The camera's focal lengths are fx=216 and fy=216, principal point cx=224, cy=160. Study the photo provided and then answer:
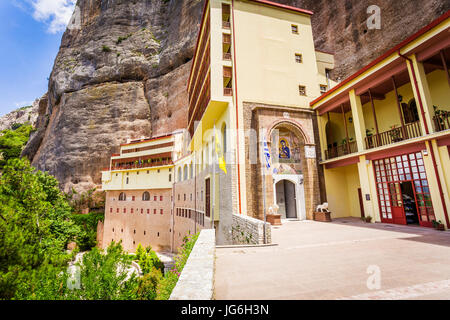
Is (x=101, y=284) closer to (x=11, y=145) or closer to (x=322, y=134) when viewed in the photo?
(x=322, y=134)

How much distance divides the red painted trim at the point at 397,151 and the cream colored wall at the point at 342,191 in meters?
3.22

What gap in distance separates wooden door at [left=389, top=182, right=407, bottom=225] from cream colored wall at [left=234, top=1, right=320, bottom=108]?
7644 millimetres

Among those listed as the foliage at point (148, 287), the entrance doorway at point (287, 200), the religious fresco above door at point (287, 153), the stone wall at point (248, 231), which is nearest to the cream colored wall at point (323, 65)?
the religious fresco above door at point (287, 153)

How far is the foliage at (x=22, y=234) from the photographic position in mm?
10201

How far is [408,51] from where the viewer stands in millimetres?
10070

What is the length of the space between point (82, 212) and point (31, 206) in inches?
769

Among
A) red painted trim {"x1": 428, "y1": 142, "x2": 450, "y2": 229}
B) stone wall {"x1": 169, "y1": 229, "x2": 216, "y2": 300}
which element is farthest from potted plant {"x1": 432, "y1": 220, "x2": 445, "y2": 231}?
stone wall {"x1": 169, "y1": 229, "x2": 216, "y2": 300}

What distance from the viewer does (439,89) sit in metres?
11.6

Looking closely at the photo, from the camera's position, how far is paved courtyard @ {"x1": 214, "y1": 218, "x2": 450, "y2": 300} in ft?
11.0

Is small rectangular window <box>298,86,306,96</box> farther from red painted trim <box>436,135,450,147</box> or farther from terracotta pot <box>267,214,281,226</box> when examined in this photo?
terracotta pot <box>267,214,281,226</box>

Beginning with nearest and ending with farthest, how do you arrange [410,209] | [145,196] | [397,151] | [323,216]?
[397,151]
[410,209]
[323,216]
[145,196]

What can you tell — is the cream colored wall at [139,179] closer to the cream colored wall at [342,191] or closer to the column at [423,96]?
the cream colored wall at [342,191]

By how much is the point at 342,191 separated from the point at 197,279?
1490 cm

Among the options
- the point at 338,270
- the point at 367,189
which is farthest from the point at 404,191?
the point at 338,270
